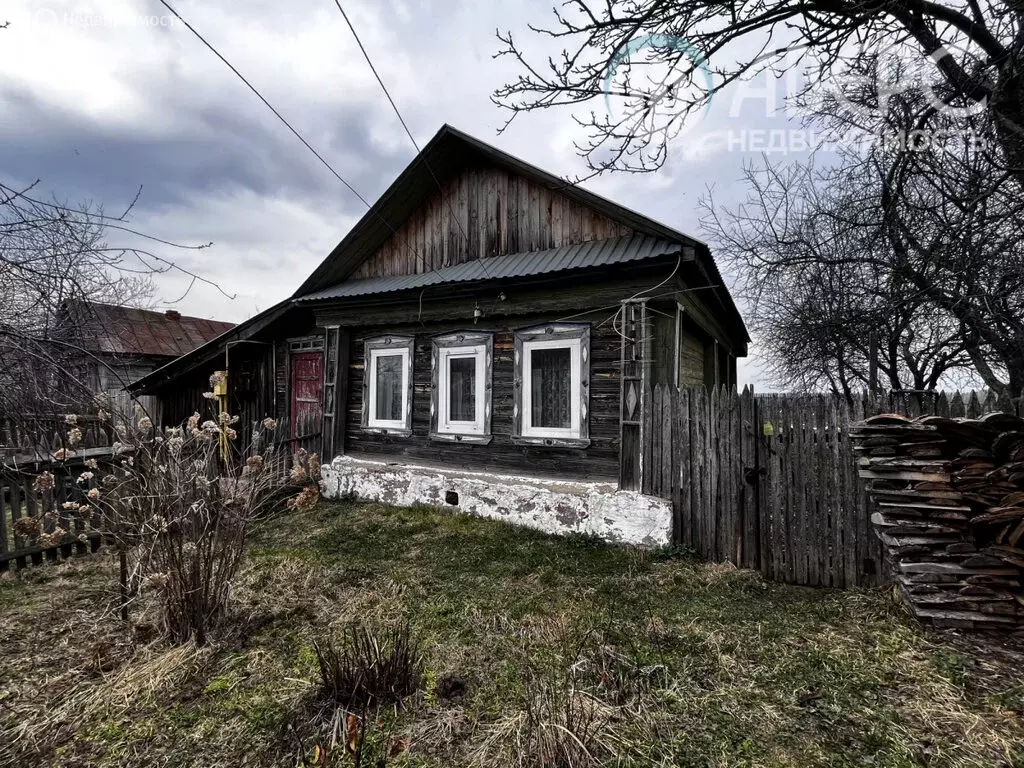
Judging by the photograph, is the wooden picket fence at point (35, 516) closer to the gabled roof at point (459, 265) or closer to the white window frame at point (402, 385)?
the white window frame at point (402, 385)

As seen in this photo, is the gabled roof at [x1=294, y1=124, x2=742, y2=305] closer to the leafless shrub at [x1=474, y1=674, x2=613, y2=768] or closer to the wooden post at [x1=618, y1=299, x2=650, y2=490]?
the wooden post at [x1=618, y1=299, x2=650, y2=490]

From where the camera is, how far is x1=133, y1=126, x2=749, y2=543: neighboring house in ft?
19.1

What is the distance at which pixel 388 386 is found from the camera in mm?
8133

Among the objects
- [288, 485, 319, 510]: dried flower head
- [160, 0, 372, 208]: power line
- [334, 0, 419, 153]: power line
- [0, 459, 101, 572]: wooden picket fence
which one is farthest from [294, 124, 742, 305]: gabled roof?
[288, 485, 319, 510]: dried flower head

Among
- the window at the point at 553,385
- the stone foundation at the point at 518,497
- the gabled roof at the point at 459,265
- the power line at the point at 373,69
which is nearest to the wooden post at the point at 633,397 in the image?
the stone foundation at the point at 518,497

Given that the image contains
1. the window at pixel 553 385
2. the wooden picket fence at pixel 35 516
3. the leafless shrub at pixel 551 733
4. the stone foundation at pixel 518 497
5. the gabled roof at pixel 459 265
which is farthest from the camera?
the window at pixel 553 385

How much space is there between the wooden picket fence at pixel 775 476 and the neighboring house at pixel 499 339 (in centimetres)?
43

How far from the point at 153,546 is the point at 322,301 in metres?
5.53

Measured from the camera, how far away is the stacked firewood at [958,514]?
3148mm

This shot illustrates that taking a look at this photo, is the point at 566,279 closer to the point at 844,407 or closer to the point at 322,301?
the point at 844,407

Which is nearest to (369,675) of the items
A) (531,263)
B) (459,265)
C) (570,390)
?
(570,390)

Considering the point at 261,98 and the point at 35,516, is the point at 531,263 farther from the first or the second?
the point at 35,516

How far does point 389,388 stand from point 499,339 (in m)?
2.38

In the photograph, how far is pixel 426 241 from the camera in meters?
8.12
